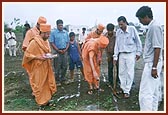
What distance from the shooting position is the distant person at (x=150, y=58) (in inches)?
198

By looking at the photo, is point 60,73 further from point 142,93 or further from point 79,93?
point 142,93

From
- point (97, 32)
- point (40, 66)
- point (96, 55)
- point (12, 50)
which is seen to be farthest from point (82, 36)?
point (12, 50)

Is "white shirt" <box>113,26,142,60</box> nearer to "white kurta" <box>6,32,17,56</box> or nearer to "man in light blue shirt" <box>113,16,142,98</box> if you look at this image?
"man in light blue shirt" <box>113,16,142,98</box>

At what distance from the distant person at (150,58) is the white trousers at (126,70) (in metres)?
1.24

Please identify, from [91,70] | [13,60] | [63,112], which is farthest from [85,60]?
[13,60]

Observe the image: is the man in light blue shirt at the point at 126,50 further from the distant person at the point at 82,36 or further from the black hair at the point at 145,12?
the black hair at the point at 145,12

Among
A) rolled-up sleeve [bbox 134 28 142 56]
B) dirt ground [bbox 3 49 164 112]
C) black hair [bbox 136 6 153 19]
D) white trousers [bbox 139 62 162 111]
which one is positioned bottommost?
dirt ground [bbox 3 49 164 112]

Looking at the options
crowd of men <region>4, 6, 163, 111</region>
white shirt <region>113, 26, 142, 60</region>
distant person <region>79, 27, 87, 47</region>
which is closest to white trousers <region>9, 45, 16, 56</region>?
distant person <region>79, 27, 87, 47</region>

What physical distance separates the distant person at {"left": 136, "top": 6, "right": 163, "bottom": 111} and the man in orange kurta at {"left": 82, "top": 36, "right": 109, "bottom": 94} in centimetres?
134

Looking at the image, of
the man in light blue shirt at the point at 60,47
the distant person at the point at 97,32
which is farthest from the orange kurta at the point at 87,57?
the man in light blue shirt at the point at 60,47

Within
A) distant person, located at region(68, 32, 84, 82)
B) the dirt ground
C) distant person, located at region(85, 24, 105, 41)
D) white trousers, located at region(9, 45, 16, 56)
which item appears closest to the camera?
the dirt ground

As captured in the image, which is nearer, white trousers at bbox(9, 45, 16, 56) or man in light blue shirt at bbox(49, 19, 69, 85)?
man in light blue shirt at bbox(49, 19, 69, 85)

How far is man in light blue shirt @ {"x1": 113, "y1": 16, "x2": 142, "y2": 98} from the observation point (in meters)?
6.47

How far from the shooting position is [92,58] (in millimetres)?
6602
